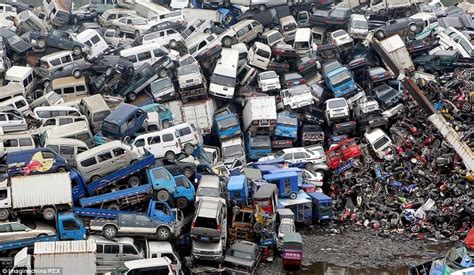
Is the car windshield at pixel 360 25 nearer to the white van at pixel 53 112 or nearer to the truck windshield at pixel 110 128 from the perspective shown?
the truck windshield at pixel 110 128

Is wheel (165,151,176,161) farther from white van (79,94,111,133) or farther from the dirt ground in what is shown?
the dirt ground

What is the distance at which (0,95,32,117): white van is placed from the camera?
3506 cm

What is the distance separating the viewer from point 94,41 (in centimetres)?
4359

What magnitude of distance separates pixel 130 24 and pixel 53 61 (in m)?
8.49

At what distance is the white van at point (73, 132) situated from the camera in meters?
31.5

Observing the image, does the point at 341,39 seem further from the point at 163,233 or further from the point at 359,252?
the point at 163,233

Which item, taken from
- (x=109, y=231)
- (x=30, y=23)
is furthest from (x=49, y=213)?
(x=30, y=23)

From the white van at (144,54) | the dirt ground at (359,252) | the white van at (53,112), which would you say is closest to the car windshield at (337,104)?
the dirt ground at (359,252)

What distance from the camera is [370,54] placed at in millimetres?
41188

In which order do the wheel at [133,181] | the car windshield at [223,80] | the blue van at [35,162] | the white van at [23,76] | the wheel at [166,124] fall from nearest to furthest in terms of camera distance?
the blue van at [35,162], the wheel at [133,181], the wheel at [166,124], the car windshield at [223,80], the white van at [23,76]

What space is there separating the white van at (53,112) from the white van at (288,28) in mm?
15215

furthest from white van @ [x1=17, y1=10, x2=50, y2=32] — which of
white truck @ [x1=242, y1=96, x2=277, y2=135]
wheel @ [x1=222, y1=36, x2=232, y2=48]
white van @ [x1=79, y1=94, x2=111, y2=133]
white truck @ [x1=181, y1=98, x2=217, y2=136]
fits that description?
white truck @ [x1=242, y1=96, x2=277, y2=135]

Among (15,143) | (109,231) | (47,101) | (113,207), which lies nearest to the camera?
(109,231)

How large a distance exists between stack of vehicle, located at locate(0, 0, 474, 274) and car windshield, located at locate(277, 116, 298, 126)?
0.93 ft
